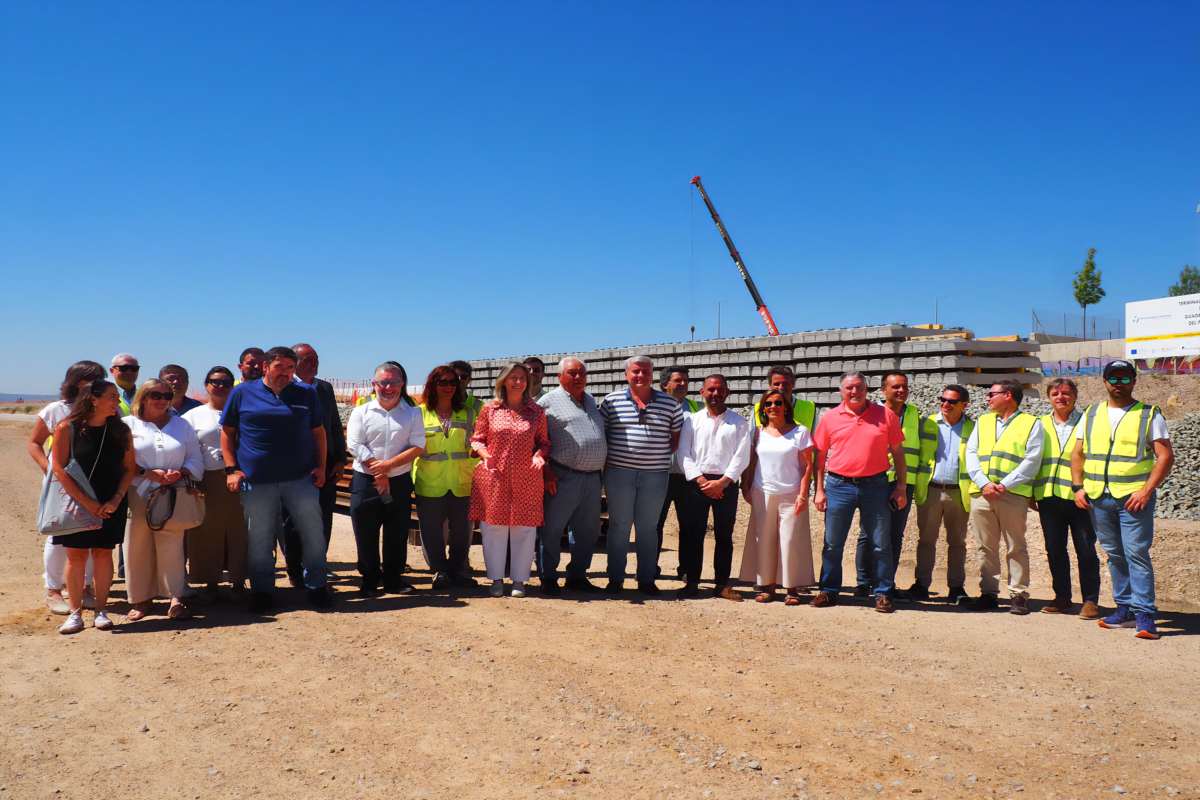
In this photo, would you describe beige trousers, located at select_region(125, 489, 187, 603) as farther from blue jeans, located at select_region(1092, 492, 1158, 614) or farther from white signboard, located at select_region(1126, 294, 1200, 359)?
white signboard, located at select_region(1126, 294, 1200, 359)

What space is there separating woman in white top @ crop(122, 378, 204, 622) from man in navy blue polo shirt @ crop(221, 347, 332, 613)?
31 cm

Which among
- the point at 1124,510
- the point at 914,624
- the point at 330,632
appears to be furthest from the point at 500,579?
the point at 1124,510

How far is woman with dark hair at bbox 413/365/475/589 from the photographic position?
6.49 meters

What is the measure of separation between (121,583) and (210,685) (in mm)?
3558

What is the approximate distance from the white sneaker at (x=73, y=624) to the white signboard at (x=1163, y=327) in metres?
30.7

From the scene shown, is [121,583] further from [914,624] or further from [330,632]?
[914,624]

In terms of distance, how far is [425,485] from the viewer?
6484mm

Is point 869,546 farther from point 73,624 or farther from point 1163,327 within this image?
point 1163,327

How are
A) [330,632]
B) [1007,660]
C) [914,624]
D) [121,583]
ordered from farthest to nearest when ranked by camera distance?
1. [121,583]
2. [914,624]
3. [330,632]
4. [1007,660]

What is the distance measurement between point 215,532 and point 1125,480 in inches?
257

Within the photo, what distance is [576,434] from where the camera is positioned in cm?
639

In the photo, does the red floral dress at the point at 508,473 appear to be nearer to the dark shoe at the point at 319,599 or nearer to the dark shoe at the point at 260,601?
the dark shoe at the point at 319,599

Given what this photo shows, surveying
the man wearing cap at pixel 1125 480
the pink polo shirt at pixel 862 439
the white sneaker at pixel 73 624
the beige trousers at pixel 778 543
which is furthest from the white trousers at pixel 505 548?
the man wearing cap at pixel 1125 480

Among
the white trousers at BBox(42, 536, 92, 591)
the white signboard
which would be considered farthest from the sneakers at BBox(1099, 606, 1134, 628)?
the white signboard
